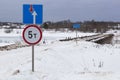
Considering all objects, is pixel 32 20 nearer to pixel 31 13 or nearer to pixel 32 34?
pixel 31 13

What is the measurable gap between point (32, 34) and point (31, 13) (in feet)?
2.26

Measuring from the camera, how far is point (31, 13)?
9.48m

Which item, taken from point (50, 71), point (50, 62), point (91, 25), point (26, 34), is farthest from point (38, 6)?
point (91, 25)

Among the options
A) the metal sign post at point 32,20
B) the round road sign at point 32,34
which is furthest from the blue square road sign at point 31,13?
the round road sign at point 32,34

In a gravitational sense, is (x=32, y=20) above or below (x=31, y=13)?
below

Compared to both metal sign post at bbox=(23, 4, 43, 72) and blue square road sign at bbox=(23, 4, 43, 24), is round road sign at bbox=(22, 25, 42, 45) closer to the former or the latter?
metal sign post at bbox=(23, 4, 43, 72)

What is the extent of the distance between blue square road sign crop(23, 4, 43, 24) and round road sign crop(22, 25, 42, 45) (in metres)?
0.23

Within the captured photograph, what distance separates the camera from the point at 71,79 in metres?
8.73

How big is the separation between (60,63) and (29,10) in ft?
12.5

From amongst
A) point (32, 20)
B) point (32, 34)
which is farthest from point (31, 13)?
point (32, 34)

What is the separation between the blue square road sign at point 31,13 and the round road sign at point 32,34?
23cm

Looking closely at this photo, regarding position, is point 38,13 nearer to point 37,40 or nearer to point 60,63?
point 37,40

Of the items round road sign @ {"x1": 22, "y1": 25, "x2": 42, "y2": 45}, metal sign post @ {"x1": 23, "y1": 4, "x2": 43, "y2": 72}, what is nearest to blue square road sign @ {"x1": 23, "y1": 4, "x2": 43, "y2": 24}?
metal sign post @ {"x1": 23, "y1": 4, "x2": 43, "y2": 72}

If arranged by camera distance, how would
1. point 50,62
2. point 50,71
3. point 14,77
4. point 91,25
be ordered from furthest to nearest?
point 91,25
point 50,62
point 50,71
point 14,77
